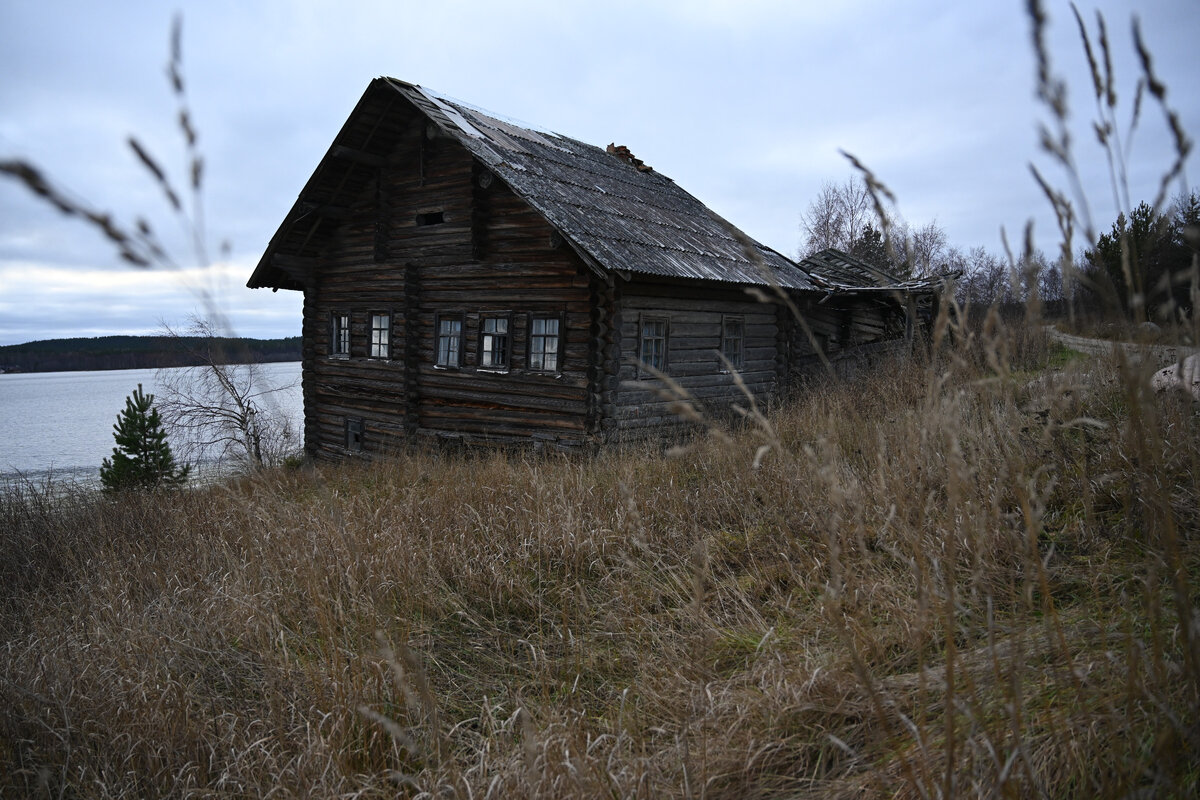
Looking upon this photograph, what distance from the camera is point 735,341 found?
12.7 m

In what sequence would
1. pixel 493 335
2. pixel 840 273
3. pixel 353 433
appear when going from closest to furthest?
pixel 493 335 < pixel 353 433 < pixel 840 273

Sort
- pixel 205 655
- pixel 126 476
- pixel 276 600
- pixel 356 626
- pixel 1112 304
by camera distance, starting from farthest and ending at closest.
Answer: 1. pixel 126 476
2. pixel 276 600
3. pixel 205 655
4. pixel 356 626
5. pixel 1112 304

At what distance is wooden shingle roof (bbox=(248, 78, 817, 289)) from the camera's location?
31.9ft

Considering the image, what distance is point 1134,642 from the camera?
1.44 metres

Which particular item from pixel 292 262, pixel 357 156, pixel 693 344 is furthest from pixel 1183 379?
pixel 292 262

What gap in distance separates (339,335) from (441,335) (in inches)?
140

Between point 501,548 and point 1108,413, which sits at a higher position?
point 1108,413

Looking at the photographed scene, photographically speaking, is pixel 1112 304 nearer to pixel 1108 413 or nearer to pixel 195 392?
pixel 1108 413

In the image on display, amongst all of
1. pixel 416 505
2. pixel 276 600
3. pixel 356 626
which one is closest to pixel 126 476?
pixel 416 505

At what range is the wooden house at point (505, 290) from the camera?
10.2 meters

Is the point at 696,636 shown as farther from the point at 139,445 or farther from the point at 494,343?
the point at 139,445

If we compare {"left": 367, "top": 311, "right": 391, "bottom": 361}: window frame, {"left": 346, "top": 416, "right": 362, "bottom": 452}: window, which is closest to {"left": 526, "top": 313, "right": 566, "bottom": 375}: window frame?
{"left": 367, "top": 311, "right": 391, "bottom": 361}: window frame

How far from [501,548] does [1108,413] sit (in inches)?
169

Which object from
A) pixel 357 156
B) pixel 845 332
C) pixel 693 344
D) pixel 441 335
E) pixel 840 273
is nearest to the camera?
pixel 693 344
